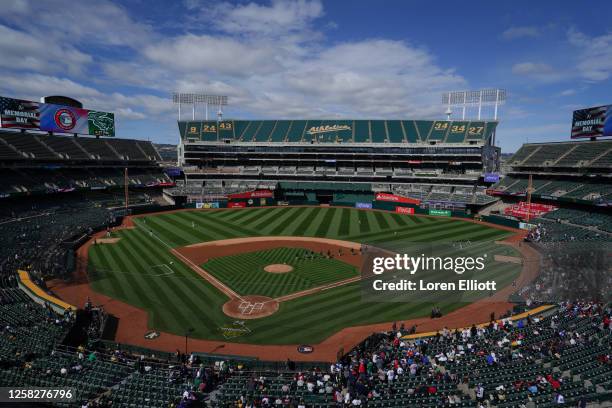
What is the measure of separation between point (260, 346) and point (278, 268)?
14.6 metres

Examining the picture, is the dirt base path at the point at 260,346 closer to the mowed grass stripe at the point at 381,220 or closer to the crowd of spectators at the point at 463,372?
the crowd of spectators at the point at 463,372

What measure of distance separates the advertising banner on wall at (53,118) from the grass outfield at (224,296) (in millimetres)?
26527

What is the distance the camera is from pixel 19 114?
63281 millimetres

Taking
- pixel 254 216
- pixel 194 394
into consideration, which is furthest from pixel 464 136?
pixel 194 394

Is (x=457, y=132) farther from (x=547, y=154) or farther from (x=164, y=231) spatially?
(x=164, y=231)

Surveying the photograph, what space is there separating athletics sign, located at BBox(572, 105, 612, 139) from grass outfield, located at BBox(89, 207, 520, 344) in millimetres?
24052

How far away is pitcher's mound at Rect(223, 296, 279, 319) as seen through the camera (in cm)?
2730

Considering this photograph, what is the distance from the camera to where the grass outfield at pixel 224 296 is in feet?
85.4

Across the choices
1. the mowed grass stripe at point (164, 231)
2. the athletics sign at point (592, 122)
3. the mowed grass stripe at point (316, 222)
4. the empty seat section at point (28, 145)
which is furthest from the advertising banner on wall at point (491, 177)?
the empty seat section at point (28, 145)

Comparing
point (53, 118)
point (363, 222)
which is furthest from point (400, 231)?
point (53, 118)

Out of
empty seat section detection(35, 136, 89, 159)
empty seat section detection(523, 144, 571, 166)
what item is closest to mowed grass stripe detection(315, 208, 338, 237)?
empty seat section detection(523, 144, 571, 166)

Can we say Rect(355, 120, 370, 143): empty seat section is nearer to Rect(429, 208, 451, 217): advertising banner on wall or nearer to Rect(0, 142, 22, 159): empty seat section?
Rect(429, 208, 451, 217): advertising banner on wall

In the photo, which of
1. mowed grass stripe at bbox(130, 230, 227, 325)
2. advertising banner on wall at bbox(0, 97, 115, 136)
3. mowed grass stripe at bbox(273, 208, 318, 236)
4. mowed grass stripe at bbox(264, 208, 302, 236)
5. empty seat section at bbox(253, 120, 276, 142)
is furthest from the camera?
empty seat section at bbox(253, 120, 276, 142)

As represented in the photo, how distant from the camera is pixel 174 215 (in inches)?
2687
